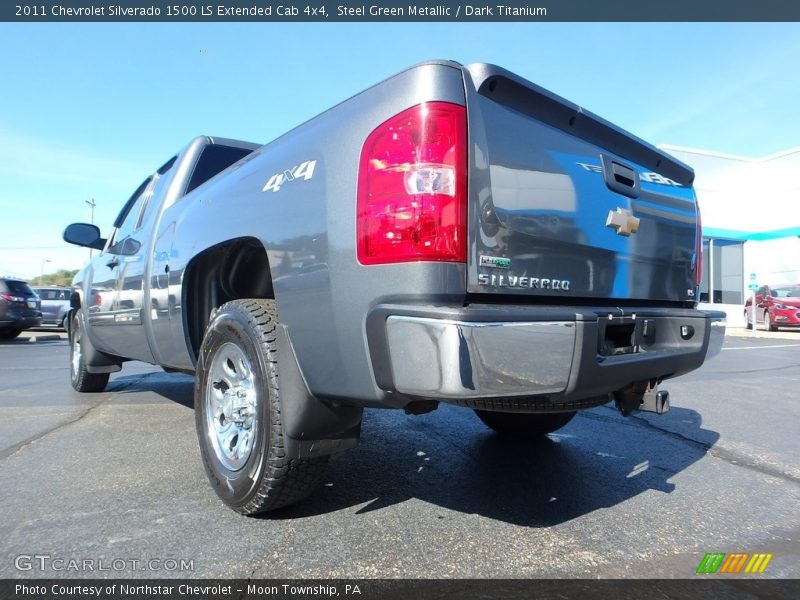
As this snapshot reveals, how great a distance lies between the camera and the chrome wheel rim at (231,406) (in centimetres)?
246

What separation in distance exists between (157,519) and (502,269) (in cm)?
189

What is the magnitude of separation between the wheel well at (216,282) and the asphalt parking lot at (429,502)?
875 millimetres

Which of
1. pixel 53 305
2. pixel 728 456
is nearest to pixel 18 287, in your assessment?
A: pixel 53 305

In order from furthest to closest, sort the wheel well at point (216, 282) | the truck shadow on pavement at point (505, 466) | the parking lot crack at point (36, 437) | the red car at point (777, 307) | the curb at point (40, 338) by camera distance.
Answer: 1. the red car at point (777, 307)
2. the curb at point (40, 338)
3. the parking lot crack at point (36, 437)
4. the wheel well at point (216, 282)
5. the truck shadow on pavement at point (505, 466)

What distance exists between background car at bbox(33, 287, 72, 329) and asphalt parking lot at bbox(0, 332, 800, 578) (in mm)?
15067

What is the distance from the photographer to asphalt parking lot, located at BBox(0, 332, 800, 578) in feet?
6.75

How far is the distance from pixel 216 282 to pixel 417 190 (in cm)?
175

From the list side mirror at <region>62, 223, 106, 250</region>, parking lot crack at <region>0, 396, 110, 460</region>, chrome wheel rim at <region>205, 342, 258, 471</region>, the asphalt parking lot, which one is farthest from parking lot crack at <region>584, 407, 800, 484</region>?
side mirror at <region>62, 223, 106, 250</region>

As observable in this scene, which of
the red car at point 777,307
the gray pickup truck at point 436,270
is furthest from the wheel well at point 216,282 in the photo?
the red car at point 777,307

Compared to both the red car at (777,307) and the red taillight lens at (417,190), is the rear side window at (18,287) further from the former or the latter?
the red car at (777,307)

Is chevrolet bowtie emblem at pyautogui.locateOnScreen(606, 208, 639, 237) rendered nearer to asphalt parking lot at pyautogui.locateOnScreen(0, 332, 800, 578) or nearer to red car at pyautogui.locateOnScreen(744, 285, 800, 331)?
asphalt parking lot at pyautogui.locateOnScreen(0, 332, 800, 578)

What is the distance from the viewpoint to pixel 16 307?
1319 centimetres

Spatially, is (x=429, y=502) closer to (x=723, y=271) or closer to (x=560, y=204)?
(x=560, y=204)

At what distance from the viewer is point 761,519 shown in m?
2.53
